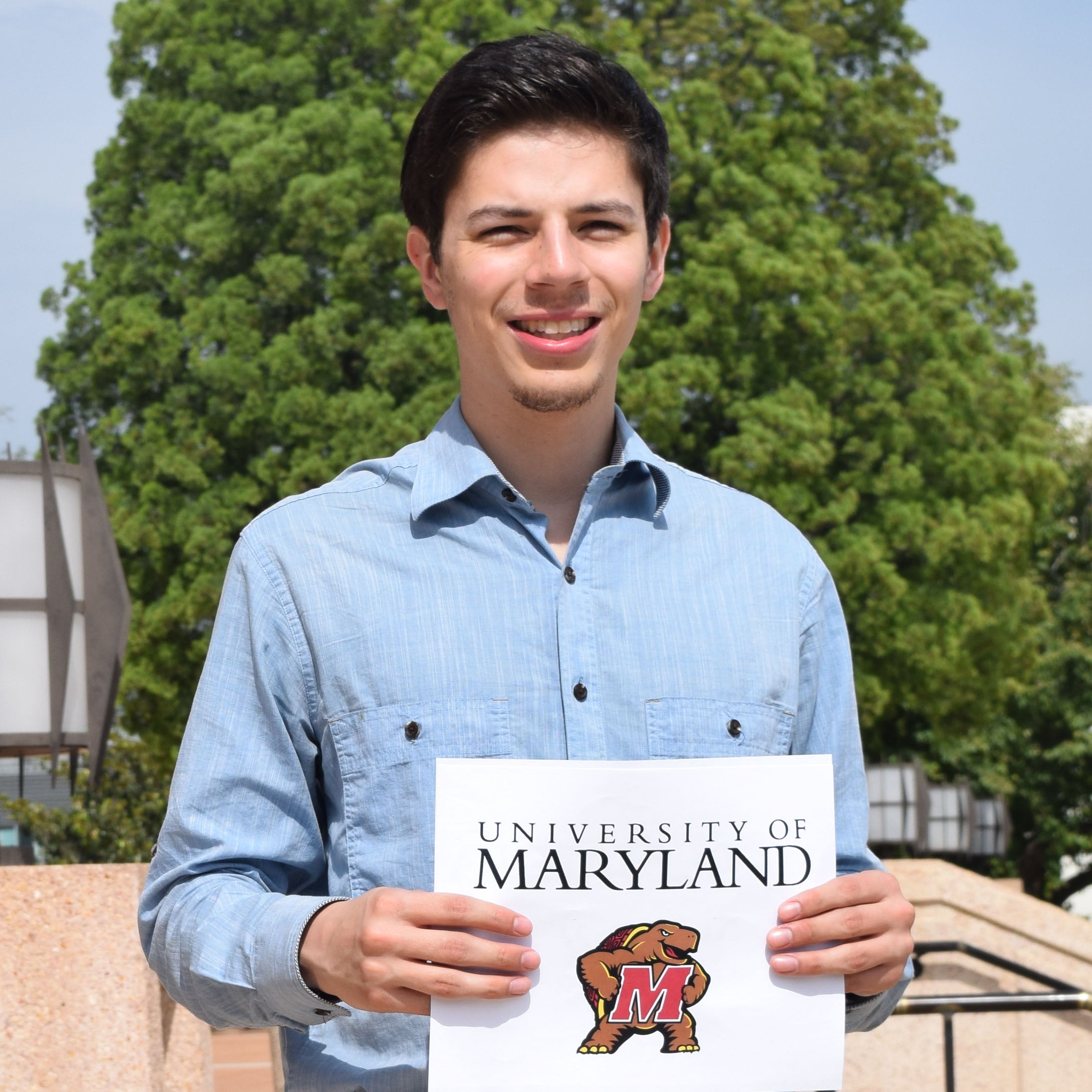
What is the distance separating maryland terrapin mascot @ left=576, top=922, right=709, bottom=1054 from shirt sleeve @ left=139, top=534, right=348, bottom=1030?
32cm

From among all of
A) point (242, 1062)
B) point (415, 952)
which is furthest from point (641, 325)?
point (415, 952)

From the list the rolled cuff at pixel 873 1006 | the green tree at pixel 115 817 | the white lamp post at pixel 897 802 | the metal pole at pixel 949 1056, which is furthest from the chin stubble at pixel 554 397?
the green tree at pixel 115 817

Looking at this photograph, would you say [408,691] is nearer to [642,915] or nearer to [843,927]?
[642,915]

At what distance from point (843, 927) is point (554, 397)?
2.76 feet

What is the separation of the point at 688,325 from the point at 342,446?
431cm

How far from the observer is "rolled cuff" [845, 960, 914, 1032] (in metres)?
2.16

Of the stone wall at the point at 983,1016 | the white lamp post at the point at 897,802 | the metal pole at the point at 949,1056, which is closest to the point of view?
the metal pole at the point at 949,1056

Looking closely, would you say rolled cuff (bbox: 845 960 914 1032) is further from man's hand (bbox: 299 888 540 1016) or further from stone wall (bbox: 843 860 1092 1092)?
stone wall (bbox: 843 860 1092 1092)

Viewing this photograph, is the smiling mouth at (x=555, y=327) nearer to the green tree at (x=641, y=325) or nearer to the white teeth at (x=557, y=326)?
the white teeth at (x=557, y=326)

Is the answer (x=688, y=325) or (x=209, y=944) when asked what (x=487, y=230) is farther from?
(x=688, y=325)

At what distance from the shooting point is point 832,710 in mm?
2365

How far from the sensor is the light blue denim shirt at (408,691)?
2.09 meters

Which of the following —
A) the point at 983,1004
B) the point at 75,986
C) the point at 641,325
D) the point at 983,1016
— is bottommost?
the point at 983,1016

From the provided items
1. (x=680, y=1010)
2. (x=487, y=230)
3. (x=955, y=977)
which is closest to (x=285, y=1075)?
(x=680, y=1010)
